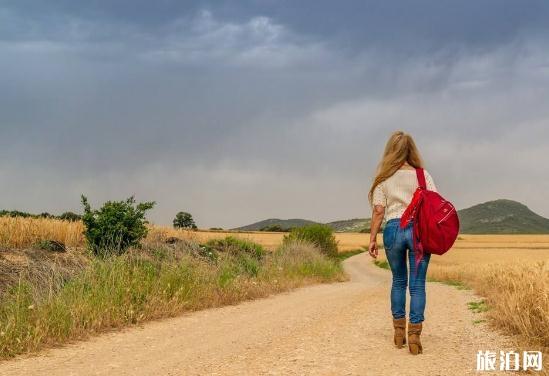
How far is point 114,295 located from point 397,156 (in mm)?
5916

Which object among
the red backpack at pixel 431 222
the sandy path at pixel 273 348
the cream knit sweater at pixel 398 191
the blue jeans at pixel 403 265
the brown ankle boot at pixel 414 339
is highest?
the cream knit sweater at pixel 398 191

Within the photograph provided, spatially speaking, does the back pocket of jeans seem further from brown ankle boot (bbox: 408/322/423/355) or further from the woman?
brown ankle boot (bbox: 408/322/423/355)

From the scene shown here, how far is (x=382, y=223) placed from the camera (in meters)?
7.85

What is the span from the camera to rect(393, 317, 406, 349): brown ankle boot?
25.4ft

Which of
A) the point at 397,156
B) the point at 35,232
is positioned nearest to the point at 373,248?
the point at 397,156

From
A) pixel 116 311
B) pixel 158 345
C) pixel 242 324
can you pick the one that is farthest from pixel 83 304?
pixel 242 324

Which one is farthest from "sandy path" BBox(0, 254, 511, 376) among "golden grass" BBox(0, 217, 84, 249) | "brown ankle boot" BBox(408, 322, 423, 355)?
"golden grass" BBox(0, 217, 84, 249)

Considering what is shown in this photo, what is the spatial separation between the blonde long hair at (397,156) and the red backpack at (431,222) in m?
0.47

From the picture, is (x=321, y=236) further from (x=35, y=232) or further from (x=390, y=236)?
(x=390, y=236)

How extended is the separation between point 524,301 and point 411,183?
2762 millimetres

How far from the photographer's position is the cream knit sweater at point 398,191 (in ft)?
24.8

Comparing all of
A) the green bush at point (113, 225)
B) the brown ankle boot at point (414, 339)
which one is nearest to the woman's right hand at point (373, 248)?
the brown ankle boot at point (414, 339)

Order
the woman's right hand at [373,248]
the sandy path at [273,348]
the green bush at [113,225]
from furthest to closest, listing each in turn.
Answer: the green bush at [113,225] → the woman's right hand at [373,248] → the sandy path at [273,348]

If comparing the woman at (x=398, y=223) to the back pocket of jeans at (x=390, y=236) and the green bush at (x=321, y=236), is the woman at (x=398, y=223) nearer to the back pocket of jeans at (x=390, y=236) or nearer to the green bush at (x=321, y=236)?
the back pocket of jeans at (x=390, y=236)
